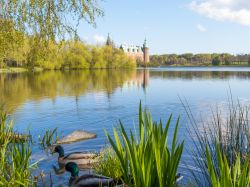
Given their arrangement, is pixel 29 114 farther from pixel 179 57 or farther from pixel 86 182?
pixel 179 57

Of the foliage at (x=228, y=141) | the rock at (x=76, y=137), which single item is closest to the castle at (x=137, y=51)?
the rock at (x=76, y=137)

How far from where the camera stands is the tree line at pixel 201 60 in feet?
535

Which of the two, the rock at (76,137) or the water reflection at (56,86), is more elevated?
the water reflection at (56,86)

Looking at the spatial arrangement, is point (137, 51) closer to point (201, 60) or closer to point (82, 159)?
point (201, 60)

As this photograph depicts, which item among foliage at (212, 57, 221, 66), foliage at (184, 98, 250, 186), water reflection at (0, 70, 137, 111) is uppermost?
foliage at (212, 57, 221, 66)

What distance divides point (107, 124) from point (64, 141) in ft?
14.9

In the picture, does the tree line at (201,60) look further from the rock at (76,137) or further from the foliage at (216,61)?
the rock at (76,137)

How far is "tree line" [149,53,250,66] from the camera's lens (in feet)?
535

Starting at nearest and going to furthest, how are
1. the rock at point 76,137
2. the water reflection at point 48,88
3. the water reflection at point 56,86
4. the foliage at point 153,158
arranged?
the foliage at point 153,158, the rock at point 76,137, the water reflection at point 48,88, the water reflection at point 56,86

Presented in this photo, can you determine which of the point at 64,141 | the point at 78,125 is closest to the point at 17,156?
the point at 64,141

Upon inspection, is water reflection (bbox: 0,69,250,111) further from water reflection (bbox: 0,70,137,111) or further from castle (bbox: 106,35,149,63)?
castle (bbox: 106,35,149,63)

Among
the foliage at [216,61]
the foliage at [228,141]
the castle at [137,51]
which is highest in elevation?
the castle at [137,51]

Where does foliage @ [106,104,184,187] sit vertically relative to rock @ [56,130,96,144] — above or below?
above

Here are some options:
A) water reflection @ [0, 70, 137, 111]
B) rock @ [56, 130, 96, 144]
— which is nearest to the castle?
water reflection @ [0, 70, 137, 111]
